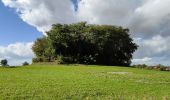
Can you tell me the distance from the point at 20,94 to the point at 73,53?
6757 centimetres

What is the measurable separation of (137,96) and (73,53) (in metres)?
66.5

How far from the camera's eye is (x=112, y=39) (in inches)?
3615

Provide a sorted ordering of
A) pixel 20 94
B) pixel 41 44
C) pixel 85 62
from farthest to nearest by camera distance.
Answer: pixel 41 44 < pixel 85 62 < pixel 20 94

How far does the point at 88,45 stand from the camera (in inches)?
3602

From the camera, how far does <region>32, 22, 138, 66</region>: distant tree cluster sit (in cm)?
8662

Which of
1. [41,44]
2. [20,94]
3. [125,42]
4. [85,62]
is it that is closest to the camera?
[20,94]

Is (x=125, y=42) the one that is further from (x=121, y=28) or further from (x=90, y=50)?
(x=90, y=50)

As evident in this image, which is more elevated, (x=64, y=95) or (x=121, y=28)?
(x=121, y=28)

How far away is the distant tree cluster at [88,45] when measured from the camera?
86625 millimetres

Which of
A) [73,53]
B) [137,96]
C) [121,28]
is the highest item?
[121,28]

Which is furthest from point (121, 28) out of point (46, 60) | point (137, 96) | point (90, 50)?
point (137, 96)

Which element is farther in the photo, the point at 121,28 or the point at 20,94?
Result: the point at 121,28

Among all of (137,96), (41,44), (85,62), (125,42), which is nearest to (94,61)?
(85,62)

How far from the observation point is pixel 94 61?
8875 cm
